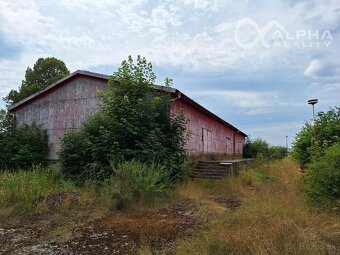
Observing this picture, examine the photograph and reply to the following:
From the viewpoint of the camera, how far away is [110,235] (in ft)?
18.7

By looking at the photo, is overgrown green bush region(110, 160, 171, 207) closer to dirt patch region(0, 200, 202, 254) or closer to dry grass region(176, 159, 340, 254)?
dirt patch region(0, 200, 202, 254)

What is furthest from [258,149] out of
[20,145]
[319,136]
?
[20,145]

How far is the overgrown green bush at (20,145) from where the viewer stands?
14.9m

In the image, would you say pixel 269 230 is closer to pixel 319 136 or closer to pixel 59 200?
pixel 59 200

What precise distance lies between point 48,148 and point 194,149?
7.44m

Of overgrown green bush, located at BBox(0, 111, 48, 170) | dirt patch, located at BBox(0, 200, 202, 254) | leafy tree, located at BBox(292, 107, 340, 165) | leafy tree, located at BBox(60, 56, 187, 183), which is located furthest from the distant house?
dirt patch, located at BBox(0, 200, 202, 254)

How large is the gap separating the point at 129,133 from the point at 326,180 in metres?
6.07

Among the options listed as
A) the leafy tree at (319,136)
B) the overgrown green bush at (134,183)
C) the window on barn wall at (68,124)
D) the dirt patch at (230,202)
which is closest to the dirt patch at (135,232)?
the overgrown green bush at (134,183)

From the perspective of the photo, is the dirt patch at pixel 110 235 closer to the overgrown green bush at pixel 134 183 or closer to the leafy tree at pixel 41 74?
the overgrown green bush at pixel 134 183

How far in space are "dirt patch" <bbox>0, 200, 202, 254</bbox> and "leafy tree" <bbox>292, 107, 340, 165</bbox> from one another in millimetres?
5304

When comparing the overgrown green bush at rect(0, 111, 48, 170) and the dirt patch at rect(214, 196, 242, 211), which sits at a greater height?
the overgrown green bush at rect(0, 111, 48, 170)

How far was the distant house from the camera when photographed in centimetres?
1493

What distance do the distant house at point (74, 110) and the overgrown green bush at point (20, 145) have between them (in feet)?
1.41

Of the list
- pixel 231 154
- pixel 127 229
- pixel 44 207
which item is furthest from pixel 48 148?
pixel 231 154
